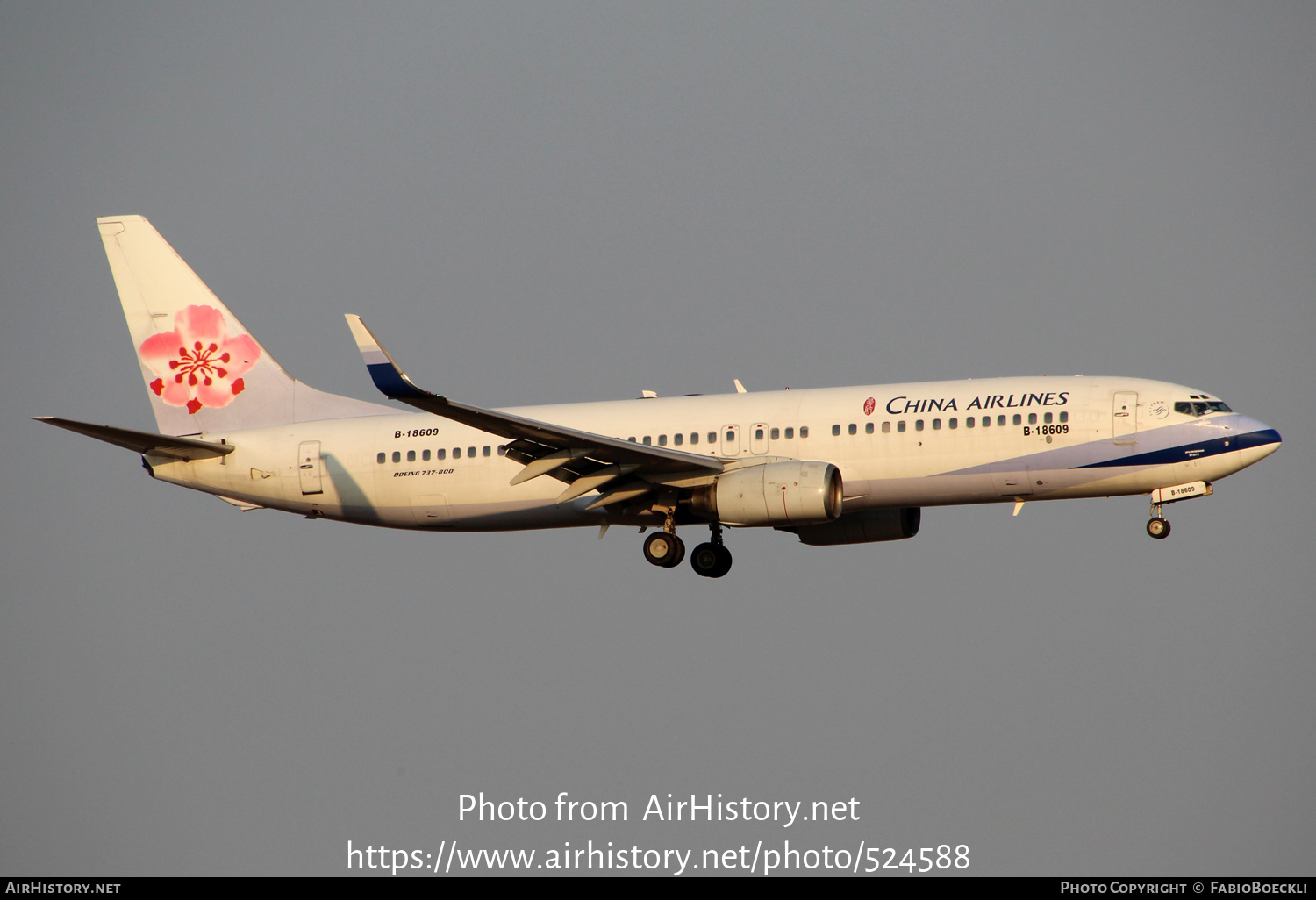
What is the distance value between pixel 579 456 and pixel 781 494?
5.14 metres

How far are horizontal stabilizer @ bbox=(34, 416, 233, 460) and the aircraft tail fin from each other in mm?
1790

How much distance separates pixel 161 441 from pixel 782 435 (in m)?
17.2

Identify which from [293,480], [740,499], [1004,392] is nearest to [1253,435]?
[1004,392]

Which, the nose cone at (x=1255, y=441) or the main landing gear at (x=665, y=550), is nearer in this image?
the nose cone at (x=1255, y=441)

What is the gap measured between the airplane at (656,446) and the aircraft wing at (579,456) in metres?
0.06

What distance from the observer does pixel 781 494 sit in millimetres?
36844

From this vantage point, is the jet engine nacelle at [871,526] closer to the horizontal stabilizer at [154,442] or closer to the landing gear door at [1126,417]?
the landing gear door at [1126,417]

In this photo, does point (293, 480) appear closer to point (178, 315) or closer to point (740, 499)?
point (178, 315)

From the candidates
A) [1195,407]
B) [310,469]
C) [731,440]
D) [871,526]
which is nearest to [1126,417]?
[1195,407]

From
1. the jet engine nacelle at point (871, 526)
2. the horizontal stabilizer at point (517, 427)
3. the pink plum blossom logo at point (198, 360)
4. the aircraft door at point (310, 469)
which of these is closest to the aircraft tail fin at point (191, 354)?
the pink plum blossom logo at point (198, 360)

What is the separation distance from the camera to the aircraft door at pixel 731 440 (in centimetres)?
3975

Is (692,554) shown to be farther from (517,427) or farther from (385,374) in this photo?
(385,374)
